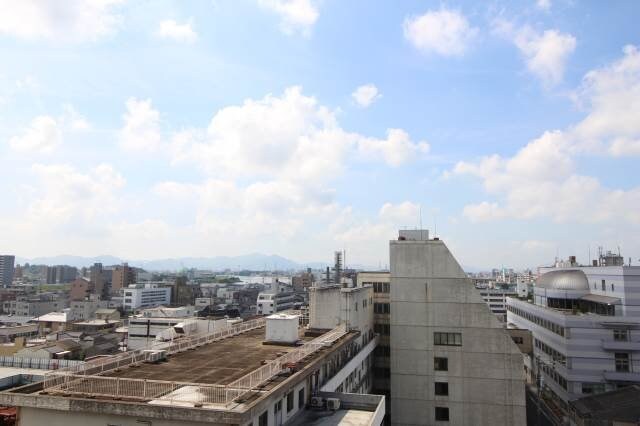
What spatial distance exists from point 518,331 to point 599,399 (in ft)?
81.3

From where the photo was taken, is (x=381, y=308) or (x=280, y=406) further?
(x=381, y=308)

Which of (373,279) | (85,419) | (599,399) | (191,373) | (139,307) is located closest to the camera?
(85,419)

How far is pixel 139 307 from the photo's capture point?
163 meters

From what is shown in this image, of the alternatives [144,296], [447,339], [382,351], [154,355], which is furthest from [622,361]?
[144,296]

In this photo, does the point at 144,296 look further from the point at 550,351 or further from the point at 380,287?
the point at 550,351

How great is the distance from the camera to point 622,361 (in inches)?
2243

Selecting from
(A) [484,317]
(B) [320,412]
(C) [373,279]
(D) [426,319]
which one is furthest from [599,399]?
(B) [320,412]

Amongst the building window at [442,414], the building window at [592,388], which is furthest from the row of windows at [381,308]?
the building window at [592,388]

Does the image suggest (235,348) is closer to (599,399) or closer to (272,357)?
(272,357)

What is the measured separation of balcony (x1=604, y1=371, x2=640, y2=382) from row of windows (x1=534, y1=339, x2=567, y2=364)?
503cm

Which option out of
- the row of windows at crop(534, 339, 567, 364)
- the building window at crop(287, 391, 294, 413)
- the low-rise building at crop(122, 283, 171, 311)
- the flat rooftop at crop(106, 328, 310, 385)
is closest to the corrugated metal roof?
the row of windows at crop(534, 339, 567, 364)

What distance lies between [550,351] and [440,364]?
31778mm

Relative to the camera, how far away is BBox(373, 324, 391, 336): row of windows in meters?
53.5

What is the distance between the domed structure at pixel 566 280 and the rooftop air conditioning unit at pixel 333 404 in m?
59.0
